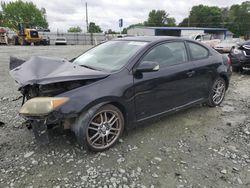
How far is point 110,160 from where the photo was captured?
2.81 metres

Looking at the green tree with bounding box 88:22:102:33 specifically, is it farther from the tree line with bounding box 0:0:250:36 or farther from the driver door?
the driver door

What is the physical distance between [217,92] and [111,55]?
250 centimetres

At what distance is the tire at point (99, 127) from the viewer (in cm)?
274

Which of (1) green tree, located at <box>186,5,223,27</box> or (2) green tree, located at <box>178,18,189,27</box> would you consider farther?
(2) green tree, located at <box>178,18,189,27</box>

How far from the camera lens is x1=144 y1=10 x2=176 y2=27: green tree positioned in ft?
309

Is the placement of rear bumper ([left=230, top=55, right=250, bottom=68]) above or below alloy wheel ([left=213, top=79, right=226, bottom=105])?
above

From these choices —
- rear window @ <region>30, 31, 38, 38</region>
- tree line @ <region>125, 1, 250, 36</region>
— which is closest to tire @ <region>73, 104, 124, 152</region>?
rear window @ <region>30, 31, 38, 38</region>

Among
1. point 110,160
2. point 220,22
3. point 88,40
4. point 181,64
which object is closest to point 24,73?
point 110,160

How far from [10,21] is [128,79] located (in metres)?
72.3

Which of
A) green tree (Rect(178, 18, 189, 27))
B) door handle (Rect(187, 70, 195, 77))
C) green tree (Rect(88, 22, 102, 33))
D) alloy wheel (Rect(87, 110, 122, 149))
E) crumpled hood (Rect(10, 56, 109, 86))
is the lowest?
alloy wheel (Rect(87, 110, 122, 149))

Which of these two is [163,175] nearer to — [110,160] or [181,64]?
[110,160]

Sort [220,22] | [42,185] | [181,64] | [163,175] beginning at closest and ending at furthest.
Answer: [42,185] < [163,175] < [181,64] < [220,22]

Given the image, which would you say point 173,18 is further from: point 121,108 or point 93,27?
point 121,108

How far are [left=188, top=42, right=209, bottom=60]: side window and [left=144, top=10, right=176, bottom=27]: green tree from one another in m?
93.6
